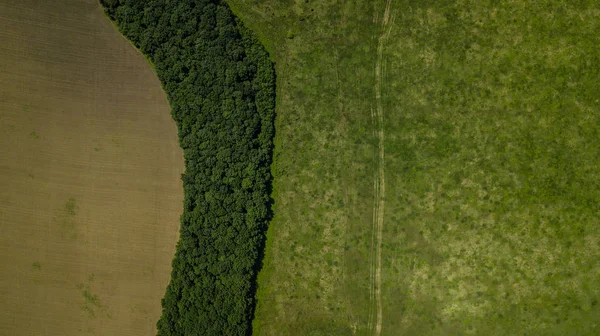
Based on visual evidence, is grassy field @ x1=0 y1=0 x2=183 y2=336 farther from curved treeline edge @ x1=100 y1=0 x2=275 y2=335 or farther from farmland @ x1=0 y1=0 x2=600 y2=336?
curved treeline edge @ x1=100 y1=0 x2=275 y2=335

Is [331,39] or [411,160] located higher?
[331,39]

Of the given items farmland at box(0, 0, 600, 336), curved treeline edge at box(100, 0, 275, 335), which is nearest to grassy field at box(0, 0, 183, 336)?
farmland at box(0, 0, 600, 336)

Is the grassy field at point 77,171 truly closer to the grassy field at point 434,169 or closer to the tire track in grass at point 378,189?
the grassy field at point 434,169

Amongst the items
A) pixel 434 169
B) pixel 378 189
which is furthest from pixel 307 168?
pixel 434 169

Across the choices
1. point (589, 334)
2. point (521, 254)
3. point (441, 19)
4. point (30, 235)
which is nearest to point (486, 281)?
point (521, 254)

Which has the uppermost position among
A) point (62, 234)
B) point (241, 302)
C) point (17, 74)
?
point (17, 74)

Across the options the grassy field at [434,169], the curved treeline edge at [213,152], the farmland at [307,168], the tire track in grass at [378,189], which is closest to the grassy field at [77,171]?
the farmland at [307,168]

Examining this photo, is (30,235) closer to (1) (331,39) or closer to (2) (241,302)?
(2) (241,302)

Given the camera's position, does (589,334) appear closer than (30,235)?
Yes
